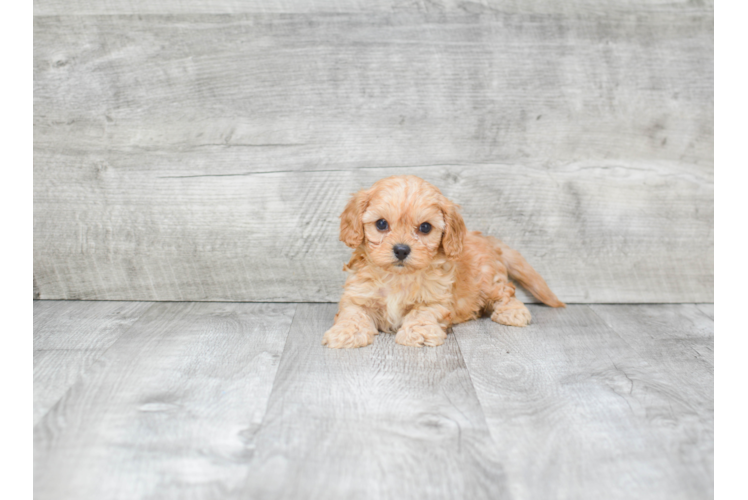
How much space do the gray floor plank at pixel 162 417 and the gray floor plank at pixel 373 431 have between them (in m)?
0.09

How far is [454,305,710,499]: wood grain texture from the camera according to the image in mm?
1633

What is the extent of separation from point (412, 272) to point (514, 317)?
2.04 ft

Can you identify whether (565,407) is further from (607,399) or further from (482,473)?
(482,473)

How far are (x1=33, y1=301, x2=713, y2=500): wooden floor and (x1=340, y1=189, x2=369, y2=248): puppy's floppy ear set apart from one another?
449mm

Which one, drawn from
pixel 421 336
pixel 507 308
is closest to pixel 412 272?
pixel 421 336

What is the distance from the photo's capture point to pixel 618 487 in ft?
5.26

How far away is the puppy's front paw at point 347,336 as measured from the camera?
261cm

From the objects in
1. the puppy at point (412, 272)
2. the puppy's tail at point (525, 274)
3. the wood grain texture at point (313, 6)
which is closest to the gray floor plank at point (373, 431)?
the puppy at point (412, 272)

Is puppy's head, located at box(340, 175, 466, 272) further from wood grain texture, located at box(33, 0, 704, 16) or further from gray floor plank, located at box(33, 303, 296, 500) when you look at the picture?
wood grain texture, located at box(33, 0, 704, 16)

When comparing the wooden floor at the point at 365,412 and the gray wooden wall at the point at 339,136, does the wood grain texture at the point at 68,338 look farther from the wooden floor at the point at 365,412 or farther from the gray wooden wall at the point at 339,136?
the gray wooden wall at the point at 339,136

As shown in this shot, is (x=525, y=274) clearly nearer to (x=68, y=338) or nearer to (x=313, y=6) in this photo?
(x=313, y=6)

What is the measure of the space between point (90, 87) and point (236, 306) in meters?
1.33

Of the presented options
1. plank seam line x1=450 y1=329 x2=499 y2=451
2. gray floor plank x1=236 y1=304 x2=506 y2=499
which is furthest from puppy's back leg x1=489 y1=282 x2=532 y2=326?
gray floor plank x1=236 y1=304 x2=506 y2=499

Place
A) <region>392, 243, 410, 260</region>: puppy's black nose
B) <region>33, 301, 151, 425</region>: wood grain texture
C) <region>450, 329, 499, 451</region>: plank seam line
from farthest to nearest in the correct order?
<region>392, 243, 410, 260</region>: puppy's black nose, <region>33, 301, 151, 425</region>: wood grain texture, <region>450, 329, 499, 451</region>: plank seam line
